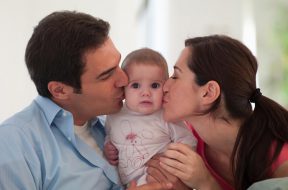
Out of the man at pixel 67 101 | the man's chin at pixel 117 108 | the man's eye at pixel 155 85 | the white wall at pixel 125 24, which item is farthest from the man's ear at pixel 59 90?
the white wall at pixel 125 24

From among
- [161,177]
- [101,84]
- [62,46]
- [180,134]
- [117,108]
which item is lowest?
[161,177]

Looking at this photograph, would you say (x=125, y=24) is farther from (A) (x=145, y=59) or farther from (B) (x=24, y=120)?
(B) (x=24, y=120)

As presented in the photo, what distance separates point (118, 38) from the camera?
2.96m

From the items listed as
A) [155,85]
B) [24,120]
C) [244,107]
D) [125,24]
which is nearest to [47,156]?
[24,120]

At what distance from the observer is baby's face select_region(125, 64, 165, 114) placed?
4.86 feet

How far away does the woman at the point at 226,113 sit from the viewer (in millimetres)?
1377

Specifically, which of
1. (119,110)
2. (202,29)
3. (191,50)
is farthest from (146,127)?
(202,29)

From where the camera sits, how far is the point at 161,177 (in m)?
1.44

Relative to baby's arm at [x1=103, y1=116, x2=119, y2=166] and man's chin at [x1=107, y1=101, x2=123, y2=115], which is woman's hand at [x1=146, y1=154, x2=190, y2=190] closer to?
baby's arm at [x1=103, y1=116, x2=119, y2=166]

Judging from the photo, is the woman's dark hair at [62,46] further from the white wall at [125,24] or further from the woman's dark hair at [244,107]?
the white wall at [125,24]

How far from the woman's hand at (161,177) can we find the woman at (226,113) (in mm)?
31

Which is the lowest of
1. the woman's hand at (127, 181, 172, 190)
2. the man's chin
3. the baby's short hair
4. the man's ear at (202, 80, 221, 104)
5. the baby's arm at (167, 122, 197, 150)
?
the woman's hand at (127, 181, 172, 190)

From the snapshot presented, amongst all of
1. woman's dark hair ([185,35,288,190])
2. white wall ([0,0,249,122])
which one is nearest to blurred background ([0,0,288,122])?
white wall ([0,0,249,122])

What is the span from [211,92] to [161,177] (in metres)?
0.37
